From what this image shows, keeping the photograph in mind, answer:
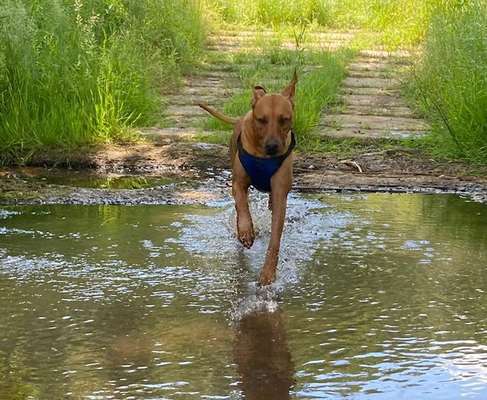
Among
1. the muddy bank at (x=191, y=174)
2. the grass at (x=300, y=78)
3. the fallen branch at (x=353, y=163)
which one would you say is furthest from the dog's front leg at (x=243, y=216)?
the grass at (x=300, y=78)

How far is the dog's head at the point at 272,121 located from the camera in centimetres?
555

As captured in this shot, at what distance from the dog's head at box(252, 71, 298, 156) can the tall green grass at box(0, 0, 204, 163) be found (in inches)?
122

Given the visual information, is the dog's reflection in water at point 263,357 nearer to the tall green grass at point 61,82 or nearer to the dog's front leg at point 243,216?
the dog's front leg at point 243,216

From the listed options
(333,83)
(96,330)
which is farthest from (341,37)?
(96,330)

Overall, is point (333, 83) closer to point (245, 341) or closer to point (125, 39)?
point (125, 39)

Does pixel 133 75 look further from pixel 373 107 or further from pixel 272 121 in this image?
pixel 272 121

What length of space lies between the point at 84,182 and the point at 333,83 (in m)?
3.80

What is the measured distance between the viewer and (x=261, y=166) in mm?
5703

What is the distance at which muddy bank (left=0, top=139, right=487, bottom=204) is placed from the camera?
734cm

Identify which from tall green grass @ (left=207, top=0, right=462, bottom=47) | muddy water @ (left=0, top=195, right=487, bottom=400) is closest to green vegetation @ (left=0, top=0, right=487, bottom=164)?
muddy water @ (left=0, top=195, right=487, bottom=400)

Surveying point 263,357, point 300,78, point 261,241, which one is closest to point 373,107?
point 300,78

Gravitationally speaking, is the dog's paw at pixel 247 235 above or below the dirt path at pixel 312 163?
above

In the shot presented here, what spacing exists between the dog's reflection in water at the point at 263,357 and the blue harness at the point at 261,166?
0.96 m

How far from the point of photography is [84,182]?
25.7ft
